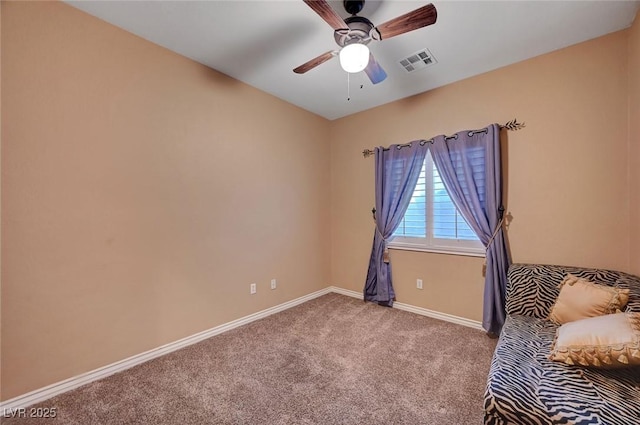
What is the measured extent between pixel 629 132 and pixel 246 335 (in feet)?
12.5

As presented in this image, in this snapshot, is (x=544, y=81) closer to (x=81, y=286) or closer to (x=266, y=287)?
(x=266, y=287)

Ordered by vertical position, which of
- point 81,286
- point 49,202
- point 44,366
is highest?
point 49,202

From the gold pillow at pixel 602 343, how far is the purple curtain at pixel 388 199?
2008 millimetres

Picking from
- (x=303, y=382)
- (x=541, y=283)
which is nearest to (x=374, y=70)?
(x=541, y=283)

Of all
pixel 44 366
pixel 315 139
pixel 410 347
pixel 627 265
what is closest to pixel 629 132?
pixel 627 265

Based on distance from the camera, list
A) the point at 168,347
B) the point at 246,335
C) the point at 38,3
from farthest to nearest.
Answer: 1. the point at 246,335
2. the point at 168,347
3. the point at 38,3

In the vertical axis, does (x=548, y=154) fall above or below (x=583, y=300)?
above

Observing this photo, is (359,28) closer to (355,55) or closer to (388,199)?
(355,55)

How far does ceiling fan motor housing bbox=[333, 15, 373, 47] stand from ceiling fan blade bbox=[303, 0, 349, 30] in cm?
7

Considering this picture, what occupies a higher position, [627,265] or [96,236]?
[96,236]

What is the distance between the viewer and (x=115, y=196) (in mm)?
2068

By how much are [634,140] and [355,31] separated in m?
2.30

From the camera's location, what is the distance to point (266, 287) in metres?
3.20

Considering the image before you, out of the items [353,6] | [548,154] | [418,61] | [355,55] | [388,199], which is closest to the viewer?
[355,55]
